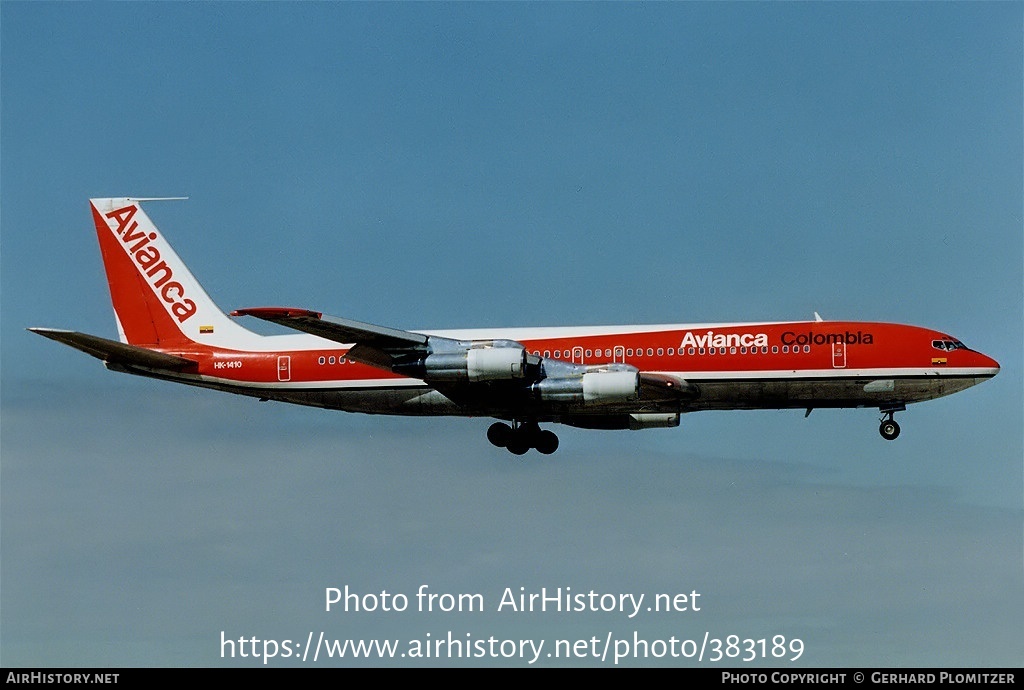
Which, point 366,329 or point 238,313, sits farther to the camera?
point 366,329

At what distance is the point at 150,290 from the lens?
2311 inches

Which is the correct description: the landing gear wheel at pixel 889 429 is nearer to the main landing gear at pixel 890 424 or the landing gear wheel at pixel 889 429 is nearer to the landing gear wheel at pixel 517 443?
the main landing gear at pixel 890 424

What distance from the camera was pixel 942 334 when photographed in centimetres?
5262

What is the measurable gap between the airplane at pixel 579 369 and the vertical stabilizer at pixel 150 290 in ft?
5.72

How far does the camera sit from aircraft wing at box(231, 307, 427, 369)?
160ft

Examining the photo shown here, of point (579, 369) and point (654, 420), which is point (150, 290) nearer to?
point (579, 369)

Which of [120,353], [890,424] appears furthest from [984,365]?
[120,353]

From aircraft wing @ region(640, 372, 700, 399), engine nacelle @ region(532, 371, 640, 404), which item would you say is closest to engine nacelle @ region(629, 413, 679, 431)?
aircraft wing @ region(640, 372, 700, 399)

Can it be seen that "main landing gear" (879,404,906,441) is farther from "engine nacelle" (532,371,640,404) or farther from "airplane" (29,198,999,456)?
"engine nacelle" (532,371,640,404)

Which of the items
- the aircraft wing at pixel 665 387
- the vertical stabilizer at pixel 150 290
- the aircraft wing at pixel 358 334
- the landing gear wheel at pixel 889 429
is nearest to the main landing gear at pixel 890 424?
the landing gear wheel at pixel 889 429

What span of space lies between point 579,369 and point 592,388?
1.35 metres
